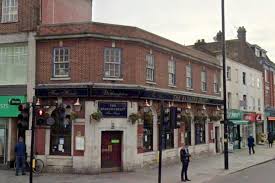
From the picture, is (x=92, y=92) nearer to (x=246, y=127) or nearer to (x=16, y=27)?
(x=16, y=27)

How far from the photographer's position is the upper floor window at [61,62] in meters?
21.6

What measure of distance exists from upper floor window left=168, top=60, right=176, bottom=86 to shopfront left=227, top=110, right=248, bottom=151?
11.4 meters

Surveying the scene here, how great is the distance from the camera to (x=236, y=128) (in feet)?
129

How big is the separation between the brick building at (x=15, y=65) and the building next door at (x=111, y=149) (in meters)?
4.74

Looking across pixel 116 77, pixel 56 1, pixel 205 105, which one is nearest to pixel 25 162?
pixel 116 77

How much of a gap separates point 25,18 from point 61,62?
146 inches

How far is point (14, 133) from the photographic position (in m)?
22.6

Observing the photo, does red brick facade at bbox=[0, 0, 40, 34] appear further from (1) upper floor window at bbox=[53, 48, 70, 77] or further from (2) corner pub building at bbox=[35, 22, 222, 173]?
(1) upper floor window at bbox=[53, 48, 70, 77]

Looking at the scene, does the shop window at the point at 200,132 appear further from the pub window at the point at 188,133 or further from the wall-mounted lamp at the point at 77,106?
the wall-mounted lamp at the point at 77,106

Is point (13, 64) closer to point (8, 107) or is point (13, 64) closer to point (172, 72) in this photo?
point (8, 107)

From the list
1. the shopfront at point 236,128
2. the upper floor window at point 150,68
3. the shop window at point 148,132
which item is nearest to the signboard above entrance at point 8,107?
the shop window at point 148,132

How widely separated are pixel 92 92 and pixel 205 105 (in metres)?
12.7

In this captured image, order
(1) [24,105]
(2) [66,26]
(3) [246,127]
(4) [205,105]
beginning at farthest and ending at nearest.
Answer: (3) [246,127]
(4) [205,105]
(2) [66,26]
(1) [24,105]

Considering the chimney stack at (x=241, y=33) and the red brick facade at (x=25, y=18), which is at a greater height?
the chimney stack at (x=241, y=33)
